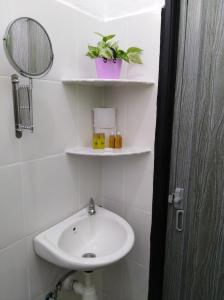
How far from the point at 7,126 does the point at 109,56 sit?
0.59 m

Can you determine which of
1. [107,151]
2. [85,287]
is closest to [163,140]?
[107,151]

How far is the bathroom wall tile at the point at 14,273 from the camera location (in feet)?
3.35

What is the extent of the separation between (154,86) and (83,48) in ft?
1.44

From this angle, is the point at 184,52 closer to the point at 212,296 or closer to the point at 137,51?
the point at 137,51

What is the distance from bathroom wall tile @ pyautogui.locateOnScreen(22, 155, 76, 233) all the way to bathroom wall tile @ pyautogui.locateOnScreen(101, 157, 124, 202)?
263 mm

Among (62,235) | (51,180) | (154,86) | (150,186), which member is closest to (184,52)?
(154,86)

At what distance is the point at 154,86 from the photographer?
4.03ft

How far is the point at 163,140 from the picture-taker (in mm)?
1233

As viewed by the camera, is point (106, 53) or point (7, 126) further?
point (106, 53)

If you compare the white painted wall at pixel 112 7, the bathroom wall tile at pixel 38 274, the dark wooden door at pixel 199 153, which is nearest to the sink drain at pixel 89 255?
the bathroom wall tile at pixel 38 274

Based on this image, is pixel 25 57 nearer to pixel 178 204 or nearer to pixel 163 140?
pixel 163 140

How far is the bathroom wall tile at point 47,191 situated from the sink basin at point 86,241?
60 millimetres

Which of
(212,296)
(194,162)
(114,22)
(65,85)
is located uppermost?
(114,22)

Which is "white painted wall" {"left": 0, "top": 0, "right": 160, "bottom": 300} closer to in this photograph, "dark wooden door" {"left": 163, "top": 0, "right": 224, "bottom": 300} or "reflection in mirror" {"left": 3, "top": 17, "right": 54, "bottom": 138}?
"reflection in mirror" {"left": 3, "top": 17, "right": 54, "bottom": 138}
